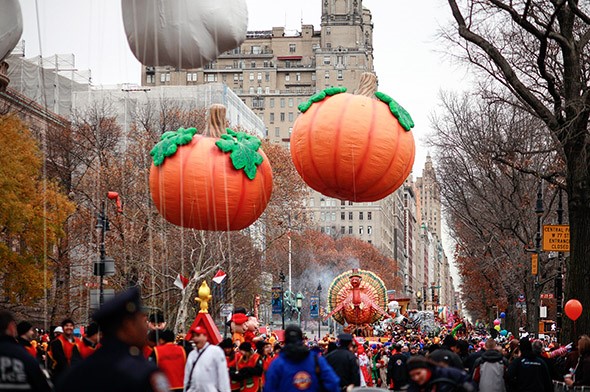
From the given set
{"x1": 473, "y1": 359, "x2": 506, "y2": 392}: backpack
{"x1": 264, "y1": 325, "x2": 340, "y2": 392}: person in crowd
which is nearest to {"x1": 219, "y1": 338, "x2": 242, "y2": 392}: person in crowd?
{"x1": 473, "y1": 359, "x2": 506, "y2": 392}: backpack

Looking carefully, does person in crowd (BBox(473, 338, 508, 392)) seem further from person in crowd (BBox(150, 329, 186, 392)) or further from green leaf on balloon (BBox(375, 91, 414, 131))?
person in crowd (BBox(150, 329, 186, 392))

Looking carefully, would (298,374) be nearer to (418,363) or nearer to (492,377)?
(418,363)

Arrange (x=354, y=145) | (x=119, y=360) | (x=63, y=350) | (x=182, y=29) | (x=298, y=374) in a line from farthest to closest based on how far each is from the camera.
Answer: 1. (x=354, y=145)
2. (x=63, y=350)
3. (x=182, y=29)
4. (x=298, y=374)
5. (x=119, y=360)

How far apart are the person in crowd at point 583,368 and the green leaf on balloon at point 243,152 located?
5742 millimetres

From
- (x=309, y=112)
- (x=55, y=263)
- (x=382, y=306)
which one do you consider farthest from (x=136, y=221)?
(x=309, y=112)

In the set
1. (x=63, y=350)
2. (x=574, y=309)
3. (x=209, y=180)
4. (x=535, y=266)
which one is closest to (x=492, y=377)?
(x=209, y=180)

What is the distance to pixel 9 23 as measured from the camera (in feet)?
29.9

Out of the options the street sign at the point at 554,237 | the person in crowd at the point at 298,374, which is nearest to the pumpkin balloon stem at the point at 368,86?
the person in crowd at the point at 298,374

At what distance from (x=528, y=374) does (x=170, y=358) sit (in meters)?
5.04

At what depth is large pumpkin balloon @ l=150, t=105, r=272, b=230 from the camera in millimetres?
14789

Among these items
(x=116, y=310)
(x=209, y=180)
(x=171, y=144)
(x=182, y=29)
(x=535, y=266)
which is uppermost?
(x=182, y=29)

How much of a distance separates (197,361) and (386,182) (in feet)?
14.2

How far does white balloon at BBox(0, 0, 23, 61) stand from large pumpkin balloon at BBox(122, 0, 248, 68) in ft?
3.82

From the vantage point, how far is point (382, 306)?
41906 mm
